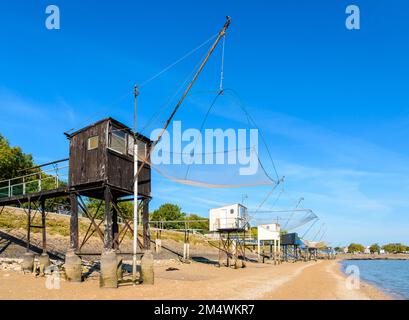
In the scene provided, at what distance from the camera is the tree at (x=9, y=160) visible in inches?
2160

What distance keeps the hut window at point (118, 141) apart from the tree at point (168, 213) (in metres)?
88.3

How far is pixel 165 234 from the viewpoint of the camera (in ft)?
229

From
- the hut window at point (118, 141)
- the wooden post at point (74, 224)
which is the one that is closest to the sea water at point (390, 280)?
the hut window at point (118, 141)

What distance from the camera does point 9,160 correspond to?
55812mm

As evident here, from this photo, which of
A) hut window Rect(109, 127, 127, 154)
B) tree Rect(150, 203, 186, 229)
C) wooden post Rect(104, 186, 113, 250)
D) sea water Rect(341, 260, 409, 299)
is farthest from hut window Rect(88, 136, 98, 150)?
tree Rect(150, 203, 186, 229)

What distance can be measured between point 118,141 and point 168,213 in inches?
3596

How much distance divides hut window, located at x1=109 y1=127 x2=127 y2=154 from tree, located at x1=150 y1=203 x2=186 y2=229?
88288mm

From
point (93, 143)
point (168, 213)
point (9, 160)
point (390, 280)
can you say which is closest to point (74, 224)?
point (93, 143)

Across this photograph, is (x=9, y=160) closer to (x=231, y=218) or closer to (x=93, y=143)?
(x=231, y=218)
